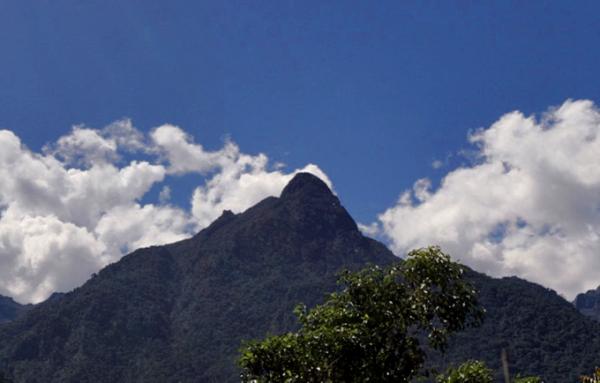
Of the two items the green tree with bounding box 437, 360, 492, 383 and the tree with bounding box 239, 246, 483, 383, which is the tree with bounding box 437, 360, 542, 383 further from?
the tree with bounding box 239, 246, 483, 383

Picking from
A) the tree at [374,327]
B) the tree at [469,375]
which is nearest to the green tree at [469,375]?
the tree at [469,375]

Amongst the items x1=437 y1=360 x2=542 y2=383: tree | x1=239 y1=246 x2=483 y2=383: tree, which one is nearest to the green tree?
x1=437 y1=360 x2=542 y2=383: tree

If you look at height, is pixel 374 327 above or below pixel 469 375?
above

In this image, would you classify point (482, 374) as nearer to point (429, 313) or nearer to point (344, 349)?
point (429, 313)

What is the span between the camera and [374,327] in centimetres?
2261

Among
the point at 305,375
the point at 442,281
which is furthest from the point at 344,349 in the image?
the point at 442,281

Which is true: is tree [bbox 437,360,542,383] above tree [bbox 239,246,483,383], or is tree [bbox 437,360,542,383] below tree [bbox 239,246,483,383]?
below

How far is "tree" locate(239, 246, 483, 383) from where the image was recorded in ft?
69.1

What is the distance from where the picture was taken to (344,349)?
20.9m

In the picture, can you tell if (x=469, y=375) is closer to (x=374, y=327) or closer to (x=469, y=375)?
(x=469, y=375)

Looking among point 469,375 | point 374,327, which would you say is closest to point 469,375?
point 469,375

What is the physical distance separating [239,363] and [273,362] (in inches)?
45.7

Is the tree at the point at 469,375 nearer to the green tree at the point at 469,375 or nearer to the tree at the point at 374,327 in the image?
the green tree at the point at 469,375

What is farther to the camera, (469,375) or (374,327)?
(374,327)
